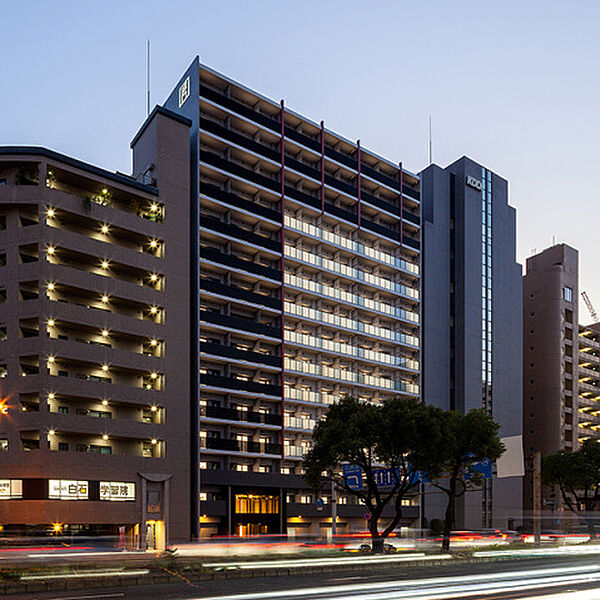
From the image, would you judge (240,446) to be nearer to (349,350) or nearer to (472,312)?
(349,350)

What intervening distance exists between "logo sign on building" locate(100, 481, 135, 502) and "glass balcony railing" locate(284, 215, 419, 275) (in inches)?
1415

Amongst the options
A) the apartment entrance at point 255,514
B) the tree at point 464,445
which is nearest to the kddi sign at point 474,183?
the apartment entrance at point 255,514

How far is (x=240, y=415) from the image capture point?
7762 centimetres

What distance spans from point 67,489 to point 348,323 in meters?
42.6

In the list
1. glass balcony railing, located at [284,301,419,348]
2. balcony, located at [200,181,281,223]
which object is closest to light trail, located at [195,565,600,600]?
balcony, located at [200,181,281,223]

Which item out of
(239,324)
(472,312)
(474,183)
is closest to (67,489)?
(239,324)

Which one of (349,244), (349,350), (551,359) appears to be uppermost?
(349,244)

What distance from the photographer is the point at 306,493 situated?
8506 cm

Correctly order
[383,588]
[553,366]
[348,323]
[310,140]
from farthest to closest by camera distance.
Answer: [553,366], [348,323], [310,140], [383,588]

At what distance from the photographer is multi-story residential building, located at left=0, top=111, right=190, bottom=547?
201ft

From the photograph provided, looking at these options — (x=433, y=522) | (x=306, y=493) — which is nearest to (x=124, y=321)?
(x=306, y=493)

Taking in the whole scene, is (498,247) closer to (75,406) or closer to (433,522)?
(433,522)

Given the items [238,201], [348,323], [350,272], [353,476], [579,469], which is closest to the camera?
[353,476]

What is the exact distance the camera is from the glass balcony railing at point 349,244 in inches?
3467
